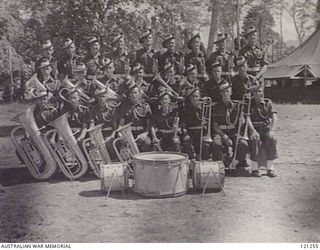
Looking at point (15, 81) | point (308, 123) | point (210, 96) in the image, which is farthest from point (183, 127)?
point (15, 81)

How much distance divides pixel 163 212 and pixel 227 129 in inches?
94.5

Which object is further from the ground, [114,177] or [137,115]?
[137,115]

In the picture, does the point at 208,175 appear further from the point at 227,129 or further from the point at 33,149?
the point at 33,149

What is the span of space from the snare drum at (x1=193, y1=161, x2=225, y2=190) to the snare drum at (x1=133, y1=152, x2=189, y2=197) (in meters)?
0.16

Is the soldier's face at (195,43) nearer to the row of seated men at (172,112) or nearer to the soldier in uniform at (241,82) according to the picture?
the row of seated men at (172,112)

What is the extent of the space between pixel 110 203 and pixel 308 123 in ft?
25.6

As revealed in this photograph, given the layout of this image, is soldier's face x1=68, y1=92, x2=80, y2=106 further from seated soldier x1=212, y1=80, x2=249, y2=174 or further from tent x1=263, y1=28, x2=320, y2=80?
tent x1=263, y1=28, x2=320, y2=80

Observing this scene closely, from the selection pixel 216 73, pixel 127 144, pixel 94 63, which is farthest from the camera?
pixel 94 63

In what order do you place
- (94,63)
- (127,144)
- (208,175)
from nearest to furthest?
(208,175), (127,144), (94,63)

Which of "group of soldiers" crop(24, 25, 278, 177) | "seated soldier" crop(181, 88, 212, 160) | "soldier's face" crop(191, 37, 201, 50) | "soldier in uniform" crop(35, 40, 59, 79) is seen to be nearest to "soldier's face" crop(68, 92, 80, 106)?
"group of soldiers" crop(24, 25, 278, 177)

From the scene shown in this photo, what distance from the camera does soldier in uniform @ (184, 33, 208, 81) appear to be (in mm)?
8023

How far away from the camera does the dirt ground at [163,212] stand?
15.6 ft

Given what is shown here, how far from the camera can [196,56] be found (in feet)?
26.6

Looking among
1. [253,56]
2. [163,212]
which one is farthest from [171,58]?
[163,212]
